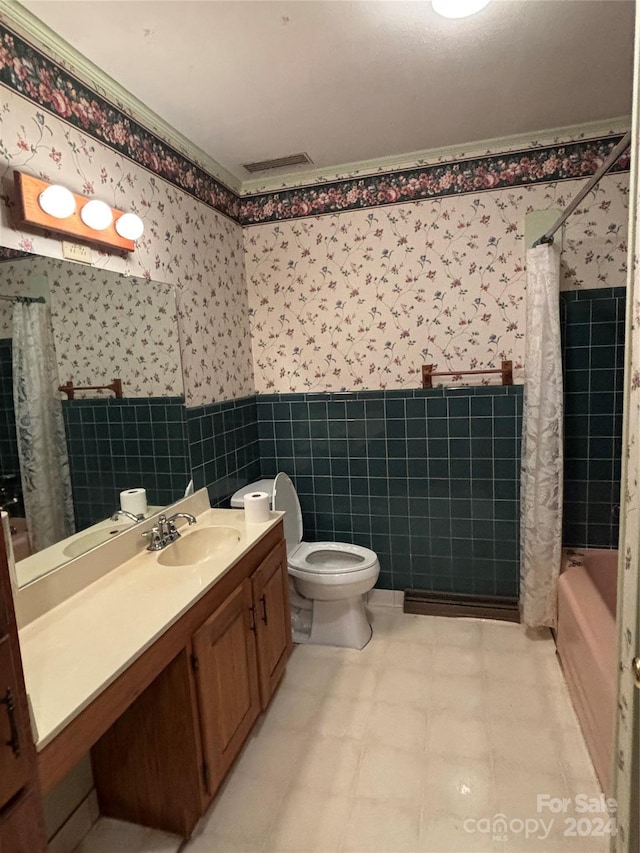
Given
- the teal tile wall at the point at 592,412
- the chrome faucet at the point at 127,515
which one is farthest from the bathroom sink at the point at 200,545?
the teal tile wall at the point at 592,412

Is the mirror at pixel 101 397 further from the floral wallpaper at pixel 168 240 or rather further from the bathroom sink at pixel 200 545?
the bathroom sink at pixel 200 545

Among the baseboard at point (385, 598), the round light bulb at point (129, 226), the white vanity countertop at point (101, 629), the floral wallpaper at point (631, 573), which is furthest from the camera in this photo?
the baseboard at point (385, 598)

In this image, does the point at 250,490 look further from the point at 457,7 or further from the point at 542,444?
the point at 457,7

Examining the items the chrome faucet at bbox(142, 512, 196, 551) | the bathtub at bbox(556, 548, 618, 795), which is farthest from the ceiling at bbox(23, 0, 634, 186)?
the bathtub at bbox(556, 548, 618, 795)

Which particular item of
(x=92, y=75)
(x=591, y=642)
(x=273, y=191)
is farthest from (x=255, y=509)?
(x=273, y=191)

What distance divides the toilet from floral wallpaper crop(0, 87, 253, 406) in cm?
69

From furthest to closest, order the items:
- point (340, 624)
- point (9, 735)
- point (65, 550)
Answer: point (340, 624) < point (65, 550) < point (9, 735)

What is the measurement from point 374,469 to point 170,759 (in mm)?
1719

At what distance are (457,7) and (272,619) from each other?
227 cm

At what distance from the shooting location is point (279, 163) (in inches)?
97.8

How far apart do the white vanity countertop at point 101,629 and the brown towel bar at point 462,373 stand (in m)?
1.36

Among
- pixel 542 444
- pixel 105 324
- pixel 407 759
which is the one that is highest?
pixel 105 324

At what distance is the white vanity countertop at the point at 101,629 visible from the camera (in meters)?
1.03

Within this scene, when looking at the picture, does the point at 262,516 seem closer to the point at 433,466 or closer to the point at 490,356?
Result: the point at 433,466
